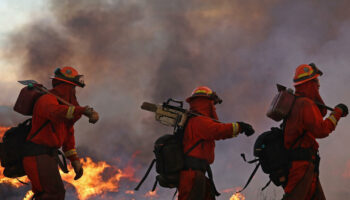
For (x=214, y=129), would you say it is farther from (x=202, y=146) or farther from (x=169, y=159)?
(x=169, y=159)

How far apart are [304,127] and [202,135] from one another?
204cm

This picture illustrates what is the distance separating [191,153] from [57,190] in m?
2.78

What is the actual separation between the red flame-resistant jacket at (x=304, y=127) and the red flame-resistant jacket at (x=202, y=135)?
106cm

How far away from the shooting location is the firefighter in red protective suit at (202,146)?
784 cm

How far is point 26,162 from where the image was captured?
748 cm

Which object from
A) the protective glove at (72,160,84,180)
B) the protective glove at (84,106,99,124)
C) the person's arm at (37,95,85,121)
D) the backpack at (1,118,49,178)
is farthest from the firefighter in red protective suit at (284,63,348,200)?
the backpack at (1,118,49,178)

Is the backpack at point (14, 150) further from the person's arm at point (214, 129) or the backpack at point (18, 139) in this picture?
the person's arm at point (214, 129)

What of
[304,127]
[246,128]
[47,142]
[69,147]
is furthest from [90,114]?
[304,127]

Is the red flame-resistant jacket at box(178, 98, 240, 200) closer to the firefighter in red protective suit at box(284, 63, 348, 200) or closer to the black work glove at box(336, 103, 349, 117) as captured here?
the firefighter in red protective suit at box(284, 63, 348, 200)

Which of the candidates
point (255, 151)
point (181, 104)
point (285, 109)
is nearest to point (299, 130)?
point (285, 109)

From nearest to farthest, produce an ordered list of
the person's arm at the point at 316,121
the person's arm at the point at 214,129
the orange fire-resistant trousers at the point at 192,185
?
the person's arm at the point at 316,121 → the person's arm at the point at 214,129 → the orange fire-resistant trousers at the point at 192,185

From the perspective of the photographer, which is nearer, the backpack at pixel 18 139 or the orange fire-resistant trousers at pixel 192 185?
the backpack at pixel 18 139

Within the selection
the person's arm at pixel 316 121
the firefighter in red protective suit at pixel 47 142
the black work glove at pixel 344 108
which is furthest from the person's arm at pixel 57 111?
the black work glove at pixel 344 108

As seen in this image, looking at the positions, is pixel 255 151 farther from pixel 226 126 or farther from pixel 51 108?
pixel 51 108
